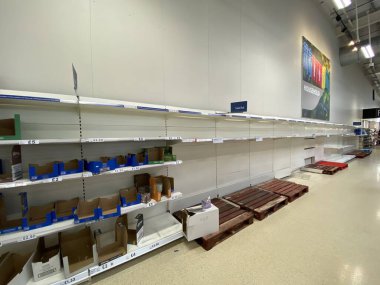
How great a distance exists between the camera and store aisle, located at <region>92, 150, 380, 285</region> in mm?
1572

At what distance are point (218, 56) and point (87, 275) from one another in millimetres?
3524

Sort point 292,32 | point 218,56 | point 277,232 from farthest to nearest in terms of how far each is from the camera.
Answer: point 292,32, point 218,56, point 277,232

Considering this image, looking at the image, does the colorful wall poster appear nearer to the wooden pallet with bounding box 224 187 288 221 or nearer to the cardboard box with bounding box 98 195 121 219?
the wooden pallet with bounding box 224 187 288 221

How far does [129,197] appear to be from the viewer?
6.53 ft

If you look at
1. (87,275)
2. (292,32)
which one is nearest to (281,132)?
(292,32)

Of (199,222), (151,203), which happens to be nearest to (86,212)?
(151,203)

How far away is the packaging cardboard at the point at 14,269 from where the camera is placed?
1.27 m

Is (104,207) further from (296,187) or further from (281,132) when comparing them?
(281,132)

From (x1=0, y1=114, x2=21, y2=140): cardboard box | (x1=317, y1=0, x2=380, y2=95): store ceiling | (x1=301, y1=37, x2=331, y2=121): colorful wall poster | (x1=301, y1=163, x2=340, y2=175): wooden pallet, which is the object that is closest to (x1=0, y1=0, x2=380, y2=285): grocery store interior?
(x1=0, y1=114, x2=21, y2=140): cardboard box

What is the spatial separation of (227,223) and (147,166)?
136 centimetres

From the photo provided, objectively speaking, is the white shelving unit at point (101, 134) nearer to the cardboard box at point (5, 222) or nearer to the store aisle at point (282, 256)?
the cardboard box at point (5, 222)

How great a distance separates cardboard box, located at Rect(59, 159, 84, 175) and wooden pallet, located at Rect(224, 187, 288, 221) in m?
2.42

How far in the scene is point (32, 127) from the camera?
1631 mm

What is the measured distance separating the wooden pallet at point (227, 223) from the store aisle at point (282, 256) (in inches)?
2.7
